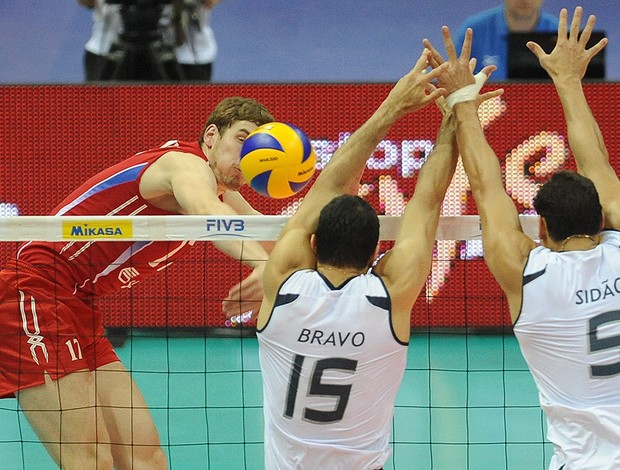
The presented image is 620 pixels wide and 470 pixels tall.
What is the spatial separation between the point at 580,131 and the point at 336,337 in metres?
1.27

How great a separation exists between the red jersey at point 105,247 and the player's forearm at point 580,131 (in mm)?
1521

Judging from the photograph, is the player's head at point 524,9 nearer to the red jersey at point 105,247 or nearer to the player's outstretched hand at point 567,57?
the player's outstretched hand at point 567,57

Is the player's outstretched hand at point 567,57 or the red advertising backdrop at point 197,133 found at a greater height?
the player's outstretched hand at point 567,57

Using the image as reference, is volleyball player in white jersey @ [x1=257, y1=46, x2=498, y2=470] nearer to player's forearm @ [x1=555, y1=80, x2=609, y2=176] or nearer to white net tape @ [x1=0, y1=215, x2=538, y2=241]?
white net tape @ [x1=0, y1=215, x2=538, y2=241]

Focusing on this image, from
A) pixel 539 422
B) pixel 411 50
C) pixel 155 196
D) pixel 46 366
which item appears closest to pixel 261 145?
pixel 155 196

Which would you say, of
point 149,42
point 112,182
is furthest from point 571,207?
point 149,42

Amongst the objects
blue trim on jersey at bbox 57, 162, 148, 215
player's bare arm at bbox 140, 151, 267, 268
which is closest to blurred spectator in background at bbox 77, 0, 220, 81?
blue trim on jersey at bbox 57, 162, 148, 215

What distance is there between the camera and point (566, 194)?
327 cm

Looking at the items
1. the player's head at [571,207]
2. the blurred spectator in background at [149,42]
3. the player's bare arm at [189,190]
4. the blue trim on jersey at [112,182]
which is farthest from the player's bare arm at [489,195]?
the blurred spectator in background at [149,42]

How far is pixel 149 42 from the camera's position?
9.07 metres

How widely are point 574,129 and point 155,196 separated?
66.4 inches

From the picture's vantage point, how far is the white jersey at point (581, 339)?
10.5 ft

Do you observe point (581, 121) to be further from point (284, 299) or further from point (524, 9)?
point (524, 9)

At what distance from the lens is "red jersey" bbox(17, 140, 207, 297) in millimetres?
4332
